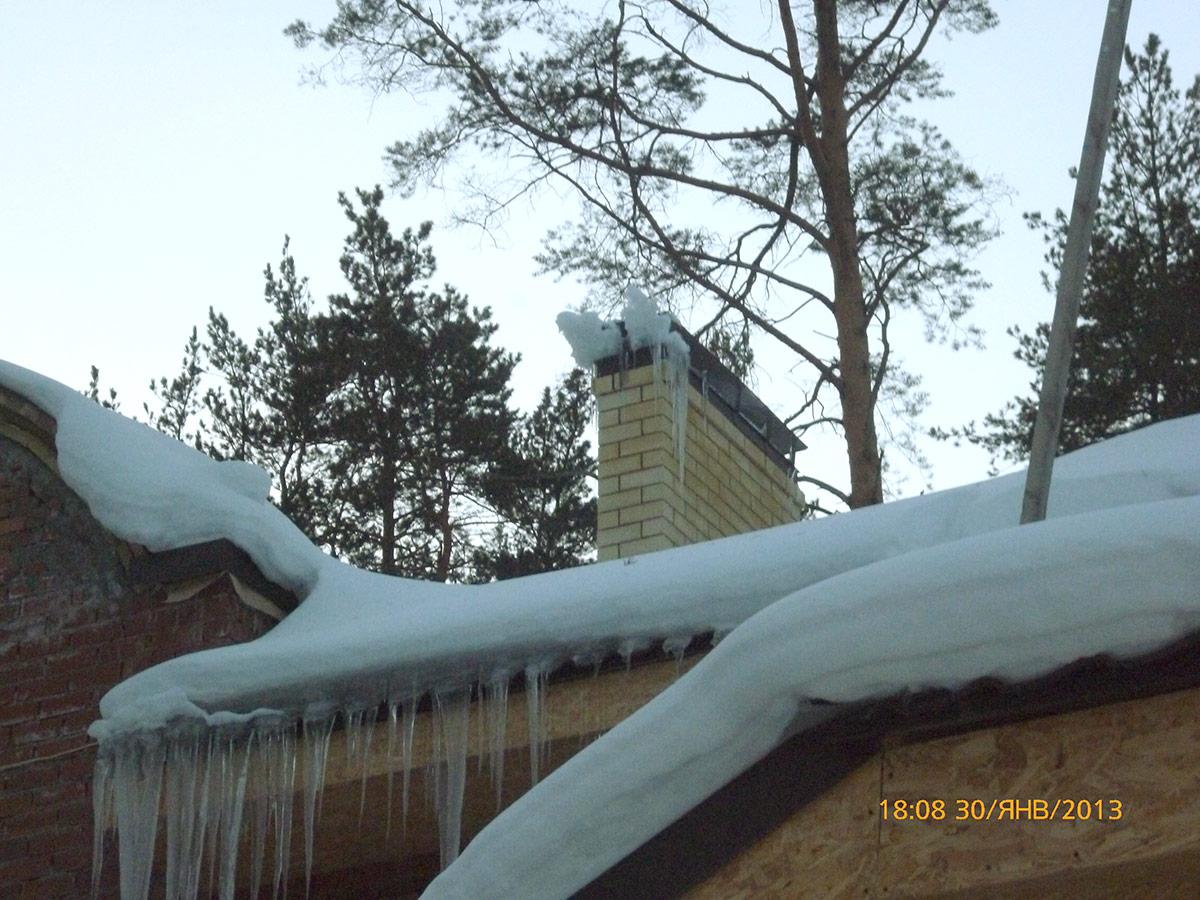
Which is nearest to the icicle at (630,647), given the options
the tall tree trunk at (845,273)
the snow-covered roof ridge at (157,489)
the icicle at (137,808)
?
the icicle at (137,808)

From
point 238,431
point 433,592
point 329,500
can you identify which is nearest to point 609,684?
point 433,592

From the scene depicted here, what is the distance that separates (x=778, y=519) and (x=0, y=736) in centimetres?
428

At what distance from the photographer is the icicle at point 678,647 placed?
466 cm

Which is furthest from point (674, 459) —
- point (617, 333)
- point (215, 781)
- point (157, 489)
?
point (215, 781)

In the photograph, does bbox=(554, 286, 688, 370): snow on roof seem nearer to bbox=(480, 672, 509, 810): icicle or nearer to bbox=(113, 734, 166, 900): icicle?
bbox=(480, 672, 509, 810): icicle

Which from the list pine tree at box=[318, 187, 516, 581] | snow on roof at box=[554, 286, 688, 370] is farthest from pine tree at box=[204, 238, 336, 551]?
snow on roof at box=[554, 286, 688, 370]

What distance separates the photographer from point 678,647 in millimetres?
4664

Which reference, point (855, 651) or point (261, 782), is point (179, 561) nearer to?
point (261, 782)

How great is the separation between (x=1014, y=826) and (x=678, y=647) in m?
2.26

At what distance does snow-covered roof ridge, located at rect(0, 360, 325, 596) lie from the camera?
5824mm

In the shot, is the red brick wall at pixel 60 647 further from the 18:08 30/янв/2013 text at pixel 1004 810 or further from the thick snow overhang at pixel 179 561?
the 18:08 30/янв/2013 text at pixel 1004 810

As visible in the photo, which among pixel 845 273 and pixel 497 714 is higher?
pixel 845 273

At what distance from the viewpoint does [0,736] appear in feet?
18.9

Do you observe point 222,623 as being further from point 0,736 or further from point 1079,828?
point 1079,828
